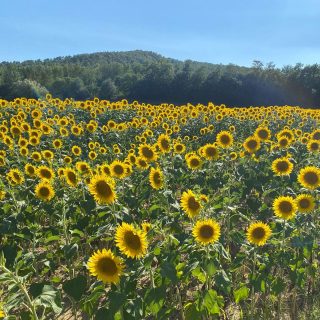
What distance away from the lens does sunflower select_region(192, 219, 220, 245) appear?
3.45 m

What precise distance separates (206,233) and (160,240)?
2.55ft

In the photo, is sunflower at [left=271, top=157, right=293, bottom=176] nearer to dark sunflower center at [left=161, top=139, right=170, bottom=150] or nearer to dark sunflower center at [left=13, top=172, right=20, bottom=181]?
dark sunflower center at [left=161, top=139, right=170, bottom=150]

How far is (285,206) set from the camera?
429 centimetres

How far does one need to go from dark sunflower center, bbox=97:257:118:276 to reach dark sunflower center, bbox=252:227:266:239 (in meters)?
1.49

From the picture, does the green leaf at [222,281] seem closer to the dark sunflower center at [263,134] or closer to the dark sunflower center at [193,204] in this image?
the dark sunflower center at [193,204]

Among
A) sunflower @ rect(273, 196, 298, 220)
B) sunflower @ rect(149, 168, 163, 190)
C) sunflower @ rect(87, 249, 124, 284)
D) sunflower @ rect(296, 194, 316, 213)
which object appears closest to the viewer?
sunflower @ rect(87, 249, 124, 284)

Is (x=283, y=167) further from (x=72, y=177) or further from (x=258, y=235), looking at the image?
(x=72, y=177)

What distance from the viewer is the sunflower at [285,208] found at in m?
4.25

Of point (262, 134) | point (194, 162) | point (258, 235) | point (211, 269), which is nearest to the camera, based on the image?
point (211, 269)

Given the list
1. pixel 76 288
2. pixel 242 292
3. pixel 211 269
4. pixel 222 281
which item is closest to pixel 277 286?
pixel 242 292

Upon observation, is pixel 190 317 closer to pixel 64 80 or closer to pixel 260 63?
pixel 260 63

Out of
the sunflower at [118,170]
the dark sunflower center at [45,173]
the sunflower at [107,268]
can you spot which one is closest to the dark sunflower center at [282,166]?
the sunflower at [118,170]

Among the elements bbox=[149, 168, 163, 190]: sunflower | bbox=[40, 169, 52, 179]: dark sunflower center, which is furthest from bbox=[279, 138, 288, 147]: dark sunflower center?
bbox=[40, 169, 52, 179]: dark sunflower center

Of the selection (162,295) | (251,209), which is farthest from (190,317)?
(251,209)
